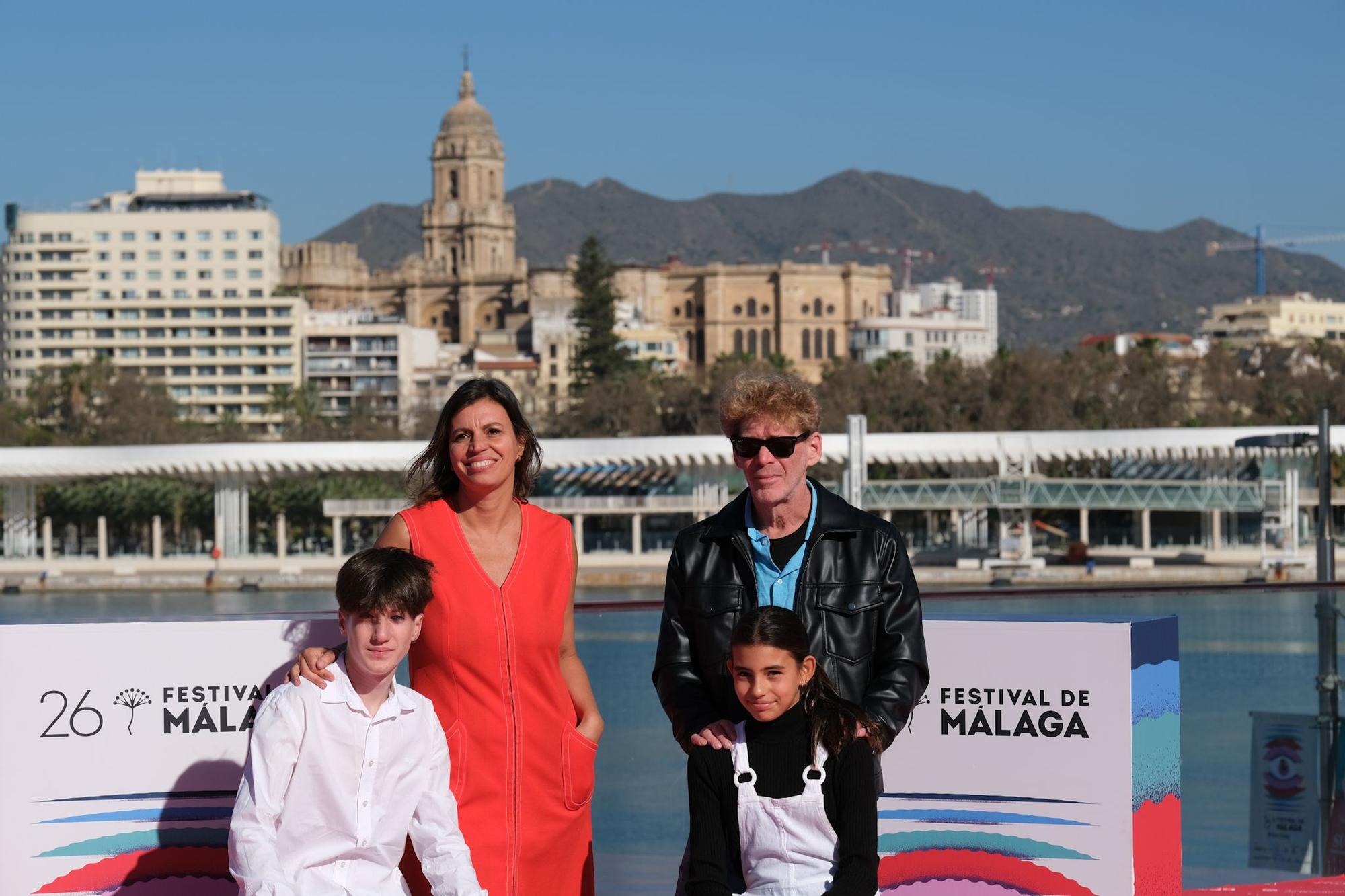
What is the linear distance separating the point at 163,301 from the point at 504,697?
98.4 meters

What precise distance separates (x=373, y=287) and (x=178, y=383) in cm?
2877

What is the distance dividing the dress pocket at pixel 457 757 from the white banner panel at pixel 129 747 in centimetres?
57

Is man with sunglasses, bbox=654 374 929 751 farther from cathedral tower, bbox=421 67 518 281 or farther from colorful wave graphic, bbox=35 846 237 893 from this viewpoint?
cathedral tower, bbox=421 67 518 281

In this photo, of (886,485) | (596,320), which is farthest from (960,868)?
(596,320)

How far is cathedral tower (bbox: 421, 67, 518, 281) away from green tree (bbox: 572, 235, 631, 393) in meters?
41.6

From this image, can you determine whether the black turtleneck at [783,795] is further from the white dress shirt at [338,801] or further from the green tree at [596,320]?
the green tree at [596,320]

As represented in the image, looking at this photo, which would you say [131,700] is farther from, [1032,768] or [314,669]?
[1032,768]

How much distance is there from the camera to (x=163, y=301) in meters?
98.1

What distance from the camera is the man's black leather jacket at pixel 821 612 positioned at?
12.0 feet

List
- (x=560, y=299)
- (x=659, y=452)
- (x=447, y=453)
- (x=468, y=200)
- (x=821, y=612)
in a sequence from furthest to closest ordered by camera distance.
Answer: (x=468, y=200), (x=560, y=299), (x=659, y=452), (x=447, y=453), (x=821, y=612)

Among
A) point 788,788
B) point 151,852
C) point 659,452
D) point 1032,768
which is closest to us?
point 788,788

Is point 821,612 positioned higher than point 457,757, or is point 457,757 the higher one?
point 821,612

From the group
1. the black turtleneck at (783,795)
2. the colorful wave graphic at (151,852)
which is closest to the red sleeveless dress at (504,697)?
the black turtleneck at (783,795)

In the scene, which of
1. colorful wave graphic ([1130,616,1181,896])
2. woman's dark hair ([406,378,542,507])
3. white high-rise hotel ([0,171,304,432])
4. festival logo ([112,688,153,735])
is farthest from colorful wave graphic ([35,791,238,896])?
white high-rise hotel ([0,171,304,432])
